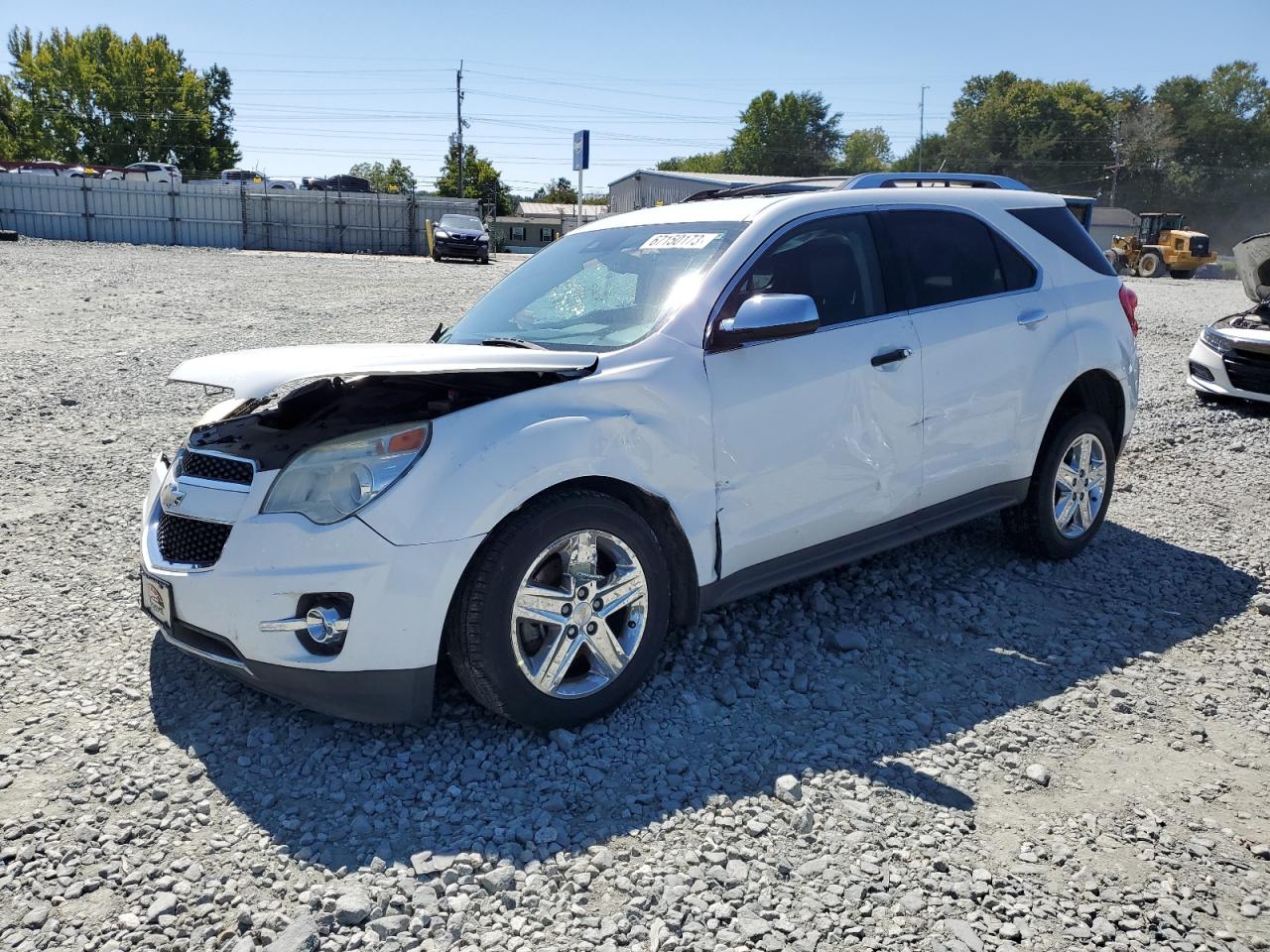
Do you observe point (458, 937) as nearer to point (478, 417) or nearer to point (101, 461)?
point (478, 417)

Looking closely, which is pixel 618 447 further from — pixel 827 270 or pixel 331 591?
pixel 827 270

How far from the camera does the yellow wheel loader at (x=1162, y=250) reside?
40.4m

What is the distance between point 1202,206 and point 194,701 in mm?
117243

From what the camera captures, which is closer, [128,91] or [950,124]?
[128,91]

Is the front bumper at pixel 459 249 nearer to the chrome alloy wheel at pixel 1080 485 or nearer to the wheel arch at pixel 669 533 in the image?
the chrome alloy wheel at pixel 1080 485

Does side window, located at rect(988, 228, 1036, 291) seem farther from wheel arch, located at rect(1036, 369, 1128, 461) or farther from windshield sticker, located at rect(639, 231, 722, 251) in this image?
windshield sticker, located at rect(639, 231, 722, 251)

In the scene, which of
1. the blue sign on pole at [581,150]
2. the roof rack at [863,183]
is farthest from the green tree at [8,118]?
the roof rack at [863,183]

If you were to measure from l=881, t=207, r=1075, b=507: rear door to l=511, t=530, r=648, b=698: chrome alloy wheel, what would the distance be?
1.66 meters

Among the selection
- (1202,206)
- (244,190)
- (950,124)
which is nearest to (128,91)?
(244,190)

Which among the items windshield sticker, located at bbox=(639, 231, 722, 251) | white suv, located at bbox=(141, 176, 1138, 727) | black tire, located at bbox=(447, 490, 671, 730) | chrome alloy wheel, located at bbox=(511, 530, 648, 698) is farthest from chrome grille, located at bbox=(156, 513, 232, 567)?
windshield sticker, located at bbox=(639, 231, 722, 251)

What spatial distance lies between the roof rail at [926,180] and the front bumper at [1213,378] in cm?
539

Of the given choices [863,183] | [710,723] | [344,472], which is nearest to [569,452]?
[344,472]

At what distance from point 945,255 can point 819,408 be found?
125cm

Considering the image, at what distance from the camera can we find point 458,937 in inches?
101
